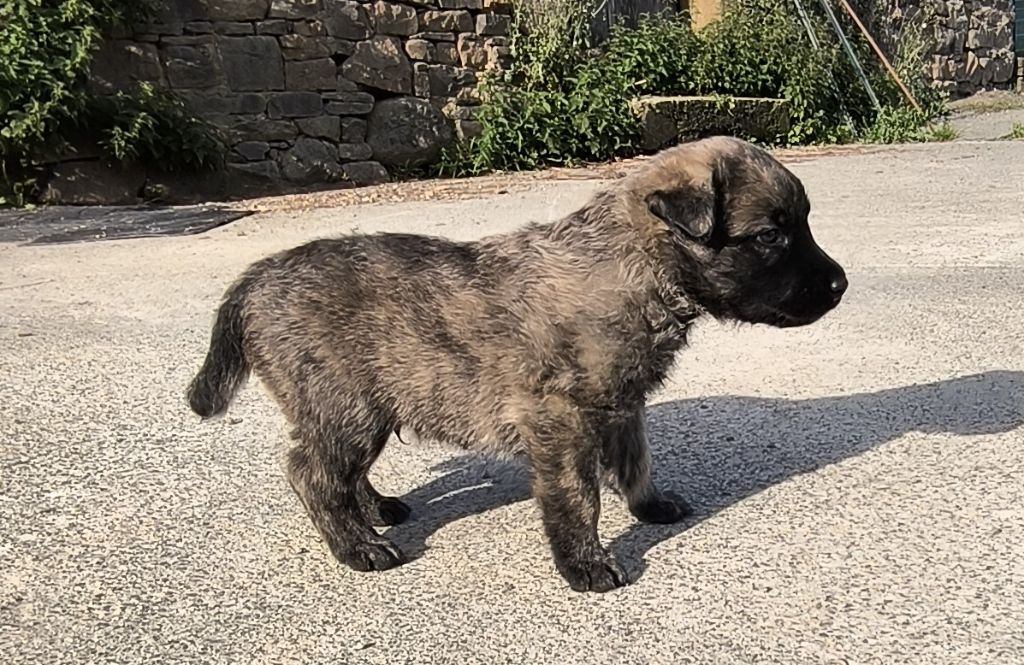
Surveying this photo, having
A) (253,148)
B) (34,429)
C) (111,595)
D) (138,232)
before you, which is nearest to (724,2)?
(253,148)

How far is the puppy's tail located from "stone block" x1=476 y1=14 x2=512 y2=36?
982cm

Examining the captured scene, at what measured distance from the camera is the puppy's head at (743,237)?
10.3ft

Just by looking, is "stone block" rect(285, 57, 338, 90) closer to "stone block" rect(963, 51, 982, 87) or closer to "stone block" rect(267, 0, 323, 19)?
"stone block" rect(267, 0, 323, 19)

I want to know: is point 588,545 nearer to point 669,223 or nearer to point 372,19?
point 669,223

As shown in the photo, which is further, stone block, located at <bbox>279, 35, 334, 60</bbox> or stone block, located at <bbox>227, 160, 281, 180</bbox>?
stone block, located at <bbox>279, 35, 334, 60</bbox>

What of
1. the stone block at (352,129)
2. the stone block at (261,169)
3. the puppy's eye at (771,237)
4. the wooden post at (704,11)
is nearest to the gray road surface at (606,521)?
the puppy's eye at (771,237)

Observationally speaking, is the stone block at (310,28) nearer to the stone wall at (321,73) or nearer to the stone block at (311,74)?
the stone wall at (321,73)

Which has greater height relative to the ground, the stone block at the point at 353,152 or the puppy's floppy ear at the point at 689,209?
the puppy's floppy ear at the point at 689,209

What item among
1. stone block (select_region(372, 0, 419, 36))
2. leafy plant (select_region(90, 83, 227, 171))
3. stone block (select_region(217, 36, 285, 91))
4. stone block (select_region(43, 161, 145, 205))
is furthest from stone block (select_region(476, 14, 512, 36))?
stone block (select_region(43, 161, 145, 205))

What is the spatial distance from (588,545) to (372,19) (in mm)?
9940

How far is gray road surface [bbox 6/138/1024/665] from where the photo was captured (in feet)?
9.34

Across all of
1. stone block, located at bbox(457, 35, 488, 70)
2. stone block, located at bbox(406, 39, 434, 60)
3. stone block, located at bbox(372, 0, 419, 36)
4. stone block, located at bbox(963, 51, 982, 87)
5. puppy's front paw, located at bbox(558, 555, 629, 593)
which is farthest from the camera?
stone block, located at bbox(963, 51, 982, 87)

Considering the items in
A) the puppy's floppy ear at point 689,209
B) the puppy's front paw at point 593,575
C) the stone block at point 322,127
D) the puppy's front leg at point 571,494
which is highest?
the puppy's floppy ear at point 689,209

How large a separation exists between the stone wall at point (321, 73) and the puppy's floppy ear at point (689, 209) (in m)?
8.91
